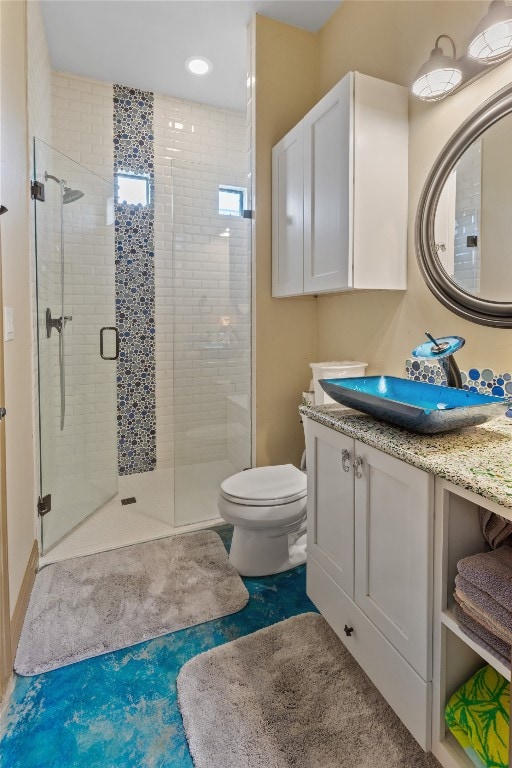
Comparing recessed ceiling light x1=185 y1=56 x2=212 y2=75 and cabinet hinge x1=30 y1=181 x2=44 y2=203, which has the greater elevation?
recessed ceiling light x1=185 y1=56 x2=212 y2=75

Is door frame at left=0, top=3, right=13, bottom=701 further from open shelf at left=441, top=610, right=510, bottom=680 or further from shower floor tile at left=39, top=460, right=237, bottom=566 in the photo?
open shelf at left=441, top=610, right=510, bottom=680

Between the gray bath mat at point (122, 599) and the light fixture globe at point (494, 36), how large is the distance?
7.39ft

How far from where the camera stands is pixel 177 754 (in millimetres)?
1179

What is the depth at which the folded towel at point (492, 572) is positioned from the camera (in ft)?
2.99

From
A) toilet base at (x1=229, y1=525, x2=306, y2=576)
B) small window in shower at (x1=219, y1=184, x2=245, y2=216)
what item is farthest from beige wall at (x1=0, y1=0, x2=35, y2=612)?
small window in shower at (x1=219, y1=184, x2=245, y2=216)

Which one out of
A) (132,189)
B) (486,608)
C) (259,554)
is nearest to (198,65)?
(132,189)

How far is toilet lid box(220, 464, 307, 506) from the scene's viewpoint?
1.88 metres

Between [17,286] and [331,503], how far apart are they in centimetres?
159

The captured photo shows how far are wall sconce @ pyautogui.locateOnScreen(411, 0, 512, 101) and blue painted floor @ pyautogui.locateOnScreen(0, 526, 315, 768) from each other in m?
2.19

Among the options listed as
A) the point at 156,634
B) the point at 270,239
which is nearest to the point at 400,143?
the point at 270,239

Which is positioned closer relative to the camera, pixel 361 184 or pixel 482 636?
pixel 482 636

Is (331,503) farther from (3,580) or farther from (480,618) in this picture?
(3,580)

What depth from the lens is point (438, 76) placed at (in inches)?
60.7

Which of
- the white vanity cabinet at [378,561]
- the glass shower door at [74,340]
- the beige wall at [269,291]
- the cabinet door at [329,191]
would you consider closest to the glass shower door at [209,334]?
the beige wall at [269,291]
